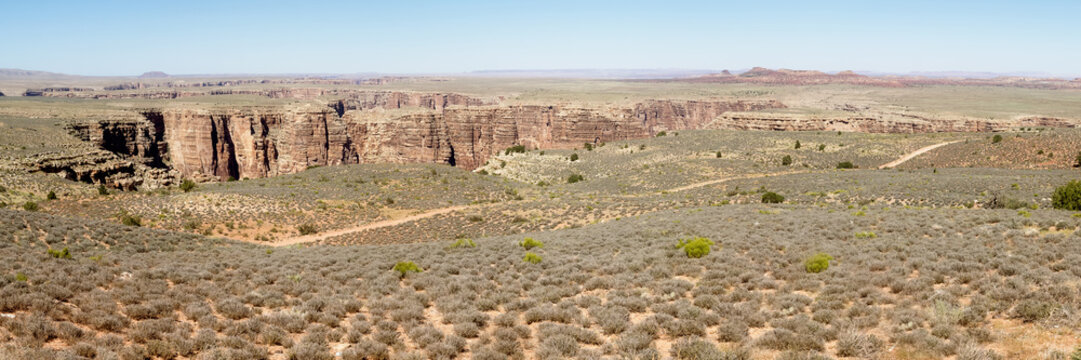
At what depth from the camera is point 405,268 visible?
16.8 meters

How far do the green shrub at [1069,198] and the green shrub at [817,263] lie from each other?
16.8 m

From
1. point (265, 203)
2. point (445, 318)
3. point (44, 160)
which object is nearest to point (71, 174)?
point (44, 160)

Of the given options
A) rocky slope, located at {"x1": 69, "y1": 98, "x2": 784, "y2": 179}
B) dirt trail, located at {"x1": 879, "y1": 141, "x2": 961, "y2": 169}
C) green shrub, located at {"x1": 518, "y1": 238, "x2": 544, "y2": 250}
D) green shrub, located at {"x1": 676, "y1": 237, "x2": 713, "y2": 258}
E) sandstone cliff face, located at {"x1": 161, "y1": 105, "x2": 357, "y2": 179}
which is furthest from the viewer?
sandstone cliff face, located at {"x1": 161, "y1": 105, "x2": 357, "y2": 179}

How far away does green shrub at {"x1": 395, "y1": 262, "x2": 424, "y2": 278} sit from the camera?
16.6 meters

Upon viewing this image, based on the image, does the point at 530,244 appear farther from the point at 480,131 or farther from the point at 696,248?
the point at 480,131

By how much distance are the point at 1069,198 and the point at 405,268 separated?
2905 centimetres

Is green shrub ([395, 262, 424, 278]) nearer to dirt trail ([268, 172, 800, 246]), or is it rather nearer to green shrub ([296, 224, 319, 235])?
dirt trail ([268, 172, 800, 246])

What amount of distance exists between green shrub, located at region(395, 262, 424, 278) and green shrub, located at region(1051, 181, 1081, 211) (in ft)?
92.9

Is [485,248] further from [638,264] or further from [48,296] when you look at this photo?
[48,296]

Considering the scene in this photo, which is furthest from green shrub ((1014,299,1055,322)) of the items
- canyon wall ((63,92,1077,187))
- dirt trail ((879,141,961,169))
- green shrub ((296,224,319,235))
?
canyon wall ((63,92,1077,187))

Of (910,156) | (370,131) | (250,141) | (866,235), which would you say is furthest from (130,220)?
(910,156)

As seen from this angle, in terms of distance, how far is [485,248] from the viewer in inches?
828

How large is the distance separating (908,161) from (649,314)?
58410 mm

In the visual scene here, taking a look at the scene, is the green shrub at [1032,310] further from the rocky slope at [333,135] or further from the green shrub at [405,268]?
the rocky slope at [333,135]
